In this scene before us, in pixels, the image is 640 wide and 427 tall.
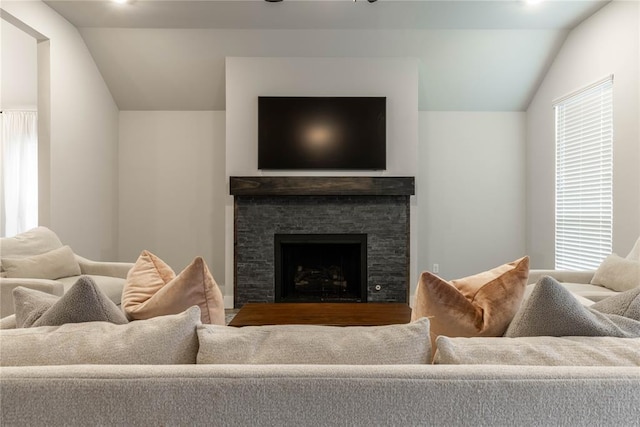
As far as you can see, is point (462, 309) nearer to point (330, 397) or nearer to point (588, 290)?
point (330, 397)

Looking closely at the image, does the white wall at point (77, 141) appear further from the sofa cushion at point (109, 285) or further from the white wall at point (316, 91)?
the white wall at point (316, 91)

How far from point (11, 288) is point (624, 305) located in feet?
10.5

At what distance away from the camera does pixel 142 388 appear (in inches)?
34.0

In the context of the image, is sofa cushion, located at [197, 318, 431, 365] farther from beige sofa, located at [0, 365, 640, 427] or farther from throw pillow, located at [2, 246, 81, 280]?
throw pillow, located at [2, 246, 81, 280]

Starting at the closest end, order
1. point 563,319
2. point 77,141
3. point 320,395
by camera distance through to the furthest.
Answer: point 320,395 → point 563,319 → point 77,141

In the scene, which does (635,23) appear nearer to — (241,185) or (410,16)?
(410,16)

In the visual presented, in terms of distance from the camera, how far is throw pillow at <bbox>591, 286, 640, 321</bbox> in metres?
1.20

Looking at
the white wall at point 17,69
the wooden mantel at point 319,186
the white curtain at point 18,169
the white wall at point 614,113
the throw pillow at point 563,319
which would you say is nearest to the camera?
the throw pillow at point 563,319

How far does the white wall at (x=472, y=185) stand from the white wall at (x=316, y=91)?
74 cm

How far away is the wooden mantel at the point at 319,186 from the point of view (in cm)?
473

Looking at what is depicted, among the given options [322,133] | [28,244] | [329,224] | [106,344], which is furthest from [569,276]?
[28,244]

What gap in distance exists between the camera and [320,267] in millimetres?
5117

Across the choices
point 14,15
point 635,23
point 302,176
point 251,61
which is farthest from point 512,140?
point 14,15

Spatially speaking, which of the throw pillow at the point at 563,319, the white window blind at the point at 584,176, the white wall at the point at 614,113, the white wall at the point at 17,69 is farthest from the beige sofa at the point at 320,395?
the white wall at the point at 17,69
